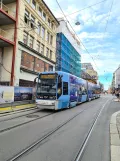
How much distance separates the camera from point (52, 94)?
1534 cm

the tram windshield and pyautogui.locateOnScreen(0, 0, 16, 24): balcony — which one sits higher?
pyautogui.locateOnScreen(0, 0, 16, 24): balcony

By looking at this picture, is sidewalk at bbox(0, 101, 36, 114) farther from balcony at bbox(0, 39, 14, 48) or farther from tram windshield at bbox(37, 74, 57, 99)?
balcony at bbox(0, 39, 14, 48)

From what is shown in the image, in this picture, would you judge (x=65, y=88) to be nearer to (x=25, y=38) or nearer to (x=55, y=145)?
(x=55, y=145)

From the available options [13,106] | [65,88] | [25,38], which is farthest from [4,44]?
[65,88]

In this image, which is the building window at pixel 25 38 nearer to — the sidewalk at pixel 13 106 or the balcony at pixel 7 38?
the balcony at pixel 7 38

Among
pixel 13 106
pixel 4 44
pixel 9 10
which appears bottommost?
pixel 13 106

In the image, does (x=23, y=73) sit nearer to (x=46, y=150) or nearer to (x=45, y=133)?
(x=45, y=133)

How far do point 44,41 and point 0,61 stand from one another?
10.6 meters

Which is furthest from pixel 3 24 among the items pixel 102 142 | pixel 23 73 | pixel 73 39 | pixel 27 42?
pixel 73 39

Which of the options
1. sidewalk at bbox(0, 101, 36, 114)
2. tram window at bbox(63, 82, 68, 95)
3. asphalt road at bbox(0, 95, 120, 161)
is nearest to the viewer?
asphalt road at bbox(0, 95, 120, 161)

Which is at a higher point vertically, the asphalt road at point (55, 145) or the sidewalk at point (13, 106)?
the sidewalk at point (13, 106)

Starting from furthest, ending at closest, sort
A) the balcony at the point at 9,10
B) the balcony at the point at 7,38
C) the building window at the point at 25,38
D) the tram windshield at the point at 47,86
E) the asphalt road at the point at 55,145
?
the building window at the point at 25,38 → the balcony at the point at 9,10 → the balcony at the point at 7,38 → the tram windshield at the point at 47,86 → the asphalt road at the point at 55,145

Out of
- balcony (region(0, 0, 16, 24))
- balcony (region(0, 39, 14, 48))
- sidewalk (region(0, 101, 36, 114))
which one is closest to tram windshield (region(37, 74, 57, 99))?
sidewalk (region(0, 101, 36, 114))

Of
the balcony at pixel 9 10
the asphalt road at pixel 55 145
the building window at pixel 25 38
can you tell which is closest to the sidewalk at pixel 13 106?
the asphalt road at pixel 55 145
